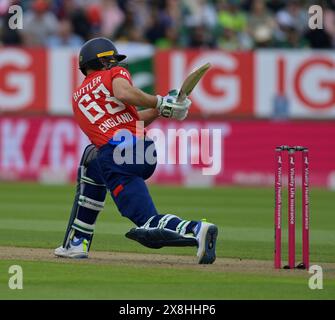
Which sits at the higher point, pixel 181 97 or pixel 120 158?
pixel 181 97

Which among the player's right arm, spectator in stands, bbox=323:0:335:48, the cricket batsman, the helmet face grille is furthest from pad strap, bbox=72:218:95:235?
spectator in stands, bbox=323:0:335:48

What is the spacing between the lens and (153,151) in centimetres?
1041

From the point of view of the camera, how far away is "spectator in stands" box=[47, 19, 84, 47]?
73.8 feet

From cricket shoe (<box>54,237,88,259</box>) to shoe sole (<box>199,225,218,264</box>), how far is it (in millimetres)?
1174

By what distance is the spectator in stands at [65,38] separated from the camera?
73.8ft

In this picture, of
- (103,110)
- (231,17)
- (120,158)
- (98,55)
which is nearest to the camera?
(120,158)

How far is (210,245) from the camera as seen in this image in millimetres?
10062

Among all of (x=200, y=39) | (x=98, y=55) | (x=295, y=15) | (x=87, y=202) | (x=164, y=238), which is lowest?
(x=164, y=238)

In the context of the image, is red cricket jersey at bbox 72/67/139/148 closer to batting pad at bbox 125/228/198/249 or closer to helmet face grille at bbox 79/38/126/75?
helmet face grille at bbox 79/38/126/75

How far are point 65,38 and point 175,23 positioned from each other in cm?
244

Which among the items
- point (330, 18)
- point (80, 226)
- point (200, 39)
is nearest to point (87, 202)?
point (80, 226)

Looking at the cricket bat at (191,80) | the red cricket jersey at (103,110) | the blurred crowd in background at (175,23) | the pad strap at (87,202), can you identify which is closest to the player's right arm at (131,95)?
the red cricket jersey at (103,110)

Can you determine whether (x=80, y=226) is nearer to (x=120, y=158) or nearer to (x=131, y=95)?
(x=120, y=158)

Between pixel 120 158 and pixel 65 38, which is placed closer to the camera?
pixel 120 158
